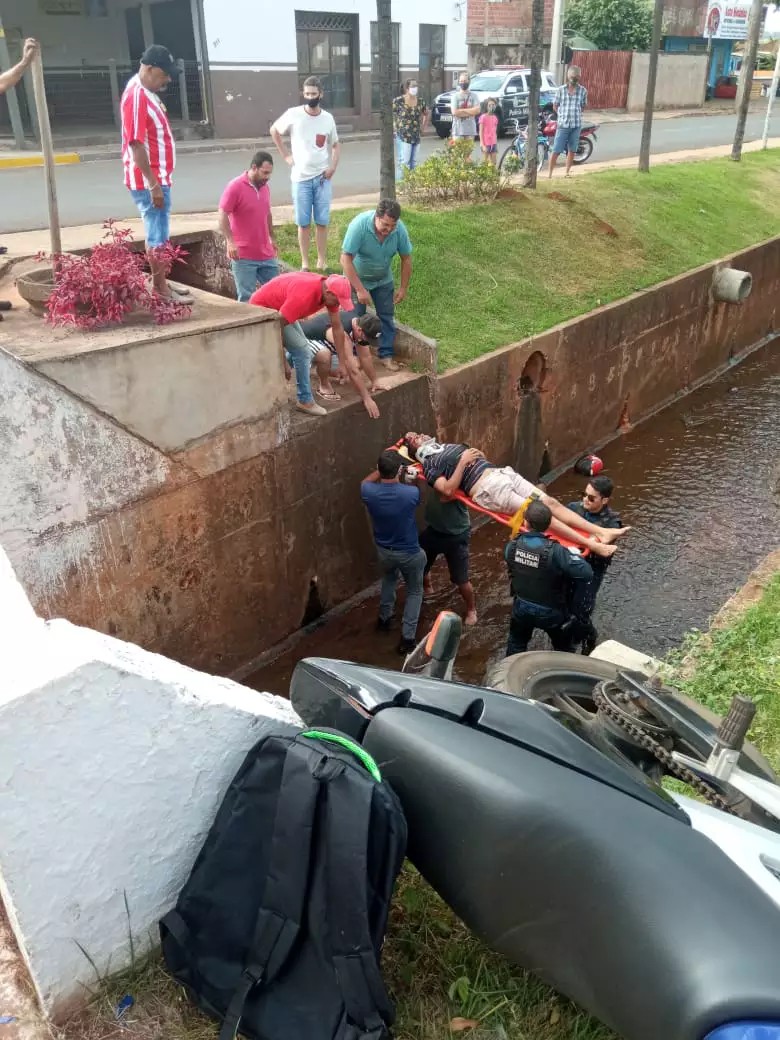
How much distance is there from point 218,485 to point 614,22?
34.7 metres

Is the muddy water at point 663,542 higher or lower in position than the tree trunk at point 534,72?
lower

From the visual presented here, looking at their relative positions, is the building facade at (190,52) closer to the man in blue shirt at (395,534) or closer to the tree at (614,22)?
the tree at (614,22)

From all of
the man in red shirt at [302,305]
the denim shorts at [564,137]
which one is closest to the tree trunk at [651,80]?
the denim shorts at [564,137]

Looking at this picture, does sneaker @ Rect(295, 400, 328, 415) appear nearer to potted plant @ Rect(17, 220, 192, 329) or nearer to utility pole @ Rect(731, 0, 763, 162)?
potted plant @ Rect(17, 220, 192, 329)

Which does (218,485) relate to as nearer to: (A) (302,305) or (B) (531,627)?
(A) (302,305)

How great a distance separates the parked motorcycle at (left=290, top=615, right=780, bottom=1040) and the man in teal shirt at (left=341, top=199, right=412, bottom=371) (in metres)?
6.10

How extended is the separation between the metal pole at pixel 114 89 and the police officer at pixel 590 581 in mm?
20256

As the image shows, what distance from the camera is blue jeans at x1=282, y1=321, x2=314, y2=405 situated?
6898 mm

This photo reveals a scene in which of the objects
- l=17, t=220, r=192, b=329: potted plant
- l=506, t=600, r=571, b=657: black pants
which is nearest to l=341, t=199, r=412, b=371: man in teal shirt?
l=17, t=220, r=192, b=329: potted plant

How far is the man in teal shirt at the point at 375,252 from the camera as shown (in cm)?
789

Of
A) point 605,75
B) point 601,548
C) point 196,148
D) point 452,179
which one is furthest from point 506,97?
point 601,548

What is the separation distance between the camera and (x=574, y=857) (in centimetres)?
202

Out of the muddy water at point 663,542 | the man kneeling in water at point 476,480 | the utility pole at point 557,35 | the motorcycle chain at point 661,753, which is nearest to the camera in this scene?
the motorcycle chain at point 661,753

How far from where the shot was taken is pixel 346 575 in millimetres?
7859
